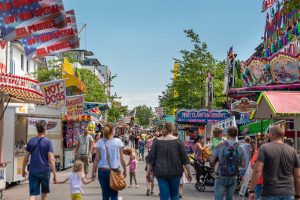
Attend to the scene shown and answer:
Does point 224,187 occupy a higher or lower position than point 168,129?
lower

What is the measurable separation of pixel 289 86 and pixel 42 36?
12.2 metres

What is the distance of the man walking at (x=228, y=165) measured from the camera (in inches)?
363

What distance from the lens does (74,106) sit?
2547 centimetres

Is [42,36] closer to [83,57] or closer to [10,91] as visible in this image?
[10,91]

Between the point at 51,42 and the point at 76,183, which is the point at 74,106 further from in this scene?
the point at 76,183

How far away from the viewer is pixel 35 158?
990 cm

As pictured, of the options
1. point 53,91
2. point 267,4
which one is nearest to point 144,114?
point 267,4

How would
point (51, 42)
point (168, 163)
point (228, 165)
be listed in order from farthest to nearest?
1. point (51, 42)
2. point (228, 165)
3. point (168, 163)

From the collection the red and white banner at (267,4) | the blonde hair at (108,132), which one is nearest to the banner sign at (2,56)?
the blonde hair at (108,132)

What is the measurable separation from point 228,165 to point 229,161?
7 centimetres

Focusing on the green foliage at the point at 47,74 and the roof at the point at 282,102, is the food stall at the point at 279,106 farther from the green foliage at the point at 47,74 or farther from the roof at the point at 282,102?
the green foliage at the point at 47,74

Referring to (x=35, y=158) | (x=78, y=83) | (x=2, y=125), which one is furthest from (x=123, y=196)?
(x=78, y=83)

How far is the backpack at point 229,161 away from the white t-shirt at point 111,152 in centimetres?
180

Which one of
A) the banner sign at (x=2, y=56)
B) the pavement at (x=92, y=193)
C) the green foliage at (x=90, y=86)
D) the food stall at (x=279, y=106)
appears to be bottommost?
the pavement at (x=92, y=193)
